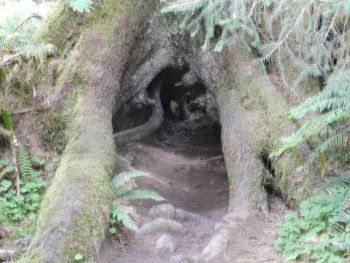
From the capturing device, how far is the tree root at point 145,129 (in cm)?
985

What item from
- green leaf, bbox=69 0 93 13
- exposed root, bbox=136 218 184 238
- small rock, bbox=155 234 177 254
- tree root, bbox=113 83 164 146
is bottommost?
small rock, bbox=155 234 177 254

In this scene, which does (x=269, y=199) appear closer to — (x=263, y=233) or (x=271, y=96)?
(x=263, y=233)

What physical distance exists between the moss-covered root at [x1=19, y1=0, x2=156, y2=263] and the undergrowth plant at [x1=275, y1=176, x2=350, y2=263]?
2085 mm

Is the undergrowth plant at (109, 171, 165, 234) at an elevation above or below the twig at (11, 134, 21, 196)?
below

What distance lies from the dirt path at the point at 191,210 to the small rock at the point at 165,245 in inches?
2.1

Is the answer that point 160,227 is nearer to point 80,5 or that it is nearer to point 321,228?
point 321,228

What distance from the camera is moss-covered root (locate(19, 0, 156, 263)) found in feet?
14.4

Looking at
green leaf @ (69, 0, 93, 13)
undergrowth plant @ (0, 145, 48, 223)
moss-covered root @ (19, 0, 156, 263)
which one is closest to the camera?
moss-covered root @ (19, 0, 156, 263)

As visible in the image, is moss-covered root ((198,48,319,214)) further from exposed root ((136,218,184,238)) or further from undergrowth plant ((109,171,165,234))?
undergrowth plant ((109,171,165,234))

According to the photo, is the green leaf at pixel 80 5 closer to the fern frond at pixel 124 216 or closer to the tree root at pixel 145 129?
the fern frond at pixel 124 216

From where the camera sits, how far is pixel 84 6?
6230 mm

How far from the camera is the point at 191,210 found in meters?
6.93

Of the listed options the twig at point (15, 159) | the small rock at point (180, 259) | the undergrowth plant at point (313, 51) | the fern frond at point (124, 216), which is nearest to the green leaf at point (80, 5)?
the undergrowth plant at point (313, 51)

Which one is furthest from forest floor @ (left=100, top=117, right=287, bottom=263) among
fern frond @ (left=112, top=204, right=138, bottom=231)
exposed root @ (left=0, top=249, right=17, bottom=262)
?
exposed root @ (left=0, top=249, right=17, bottom=262)
